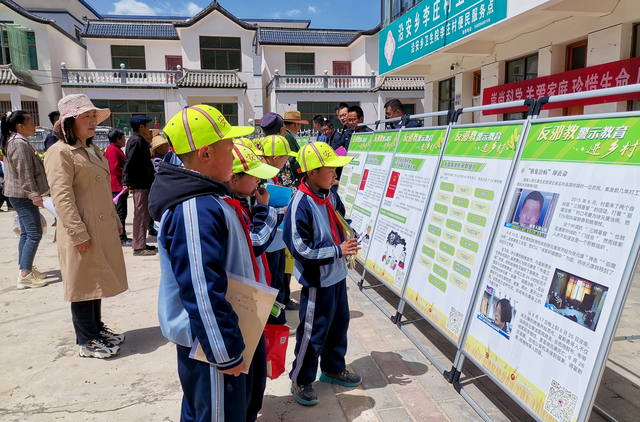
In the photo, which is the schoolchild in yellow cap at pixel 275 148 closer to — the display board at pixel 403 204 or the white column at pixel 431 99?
the display board at pixel 403 204

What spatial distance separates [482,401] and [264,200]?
5.93 feet

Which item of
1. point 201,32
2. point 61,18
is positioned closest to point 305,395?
point 201,32

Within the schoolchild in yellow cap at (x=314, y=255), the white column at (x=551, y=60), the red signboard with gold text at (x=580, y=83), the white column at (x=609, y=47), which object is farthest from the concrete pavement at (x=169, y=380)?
the white column at (x=551, y=60)

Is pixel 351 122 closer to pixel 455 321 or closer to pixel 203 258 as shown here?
pixel 455 321

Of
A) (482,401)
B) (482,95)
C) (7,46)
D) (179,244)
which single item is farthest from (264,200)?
(7,46)

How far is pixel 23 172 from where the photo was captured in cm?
449

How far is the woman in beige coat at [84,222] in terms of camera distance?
117 inches

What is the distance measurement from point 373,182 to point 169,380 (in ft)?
9.55

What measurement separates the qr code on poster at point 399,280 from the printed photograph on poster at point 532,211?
137 centimetres

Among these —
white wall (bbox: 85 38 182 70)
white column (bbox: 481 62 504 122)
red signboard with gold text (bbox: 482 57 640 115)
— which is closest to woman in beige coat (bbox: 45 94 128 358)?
red signboard with gold text (bbox: 482 57 640 115)

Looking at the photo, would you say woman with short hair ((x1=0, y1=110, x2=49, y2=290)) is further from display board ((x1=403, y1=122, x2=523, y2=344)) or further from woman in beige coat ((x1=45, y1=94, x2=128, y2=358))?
display board ((x1=403, y1=122, x2=523, y2=344))

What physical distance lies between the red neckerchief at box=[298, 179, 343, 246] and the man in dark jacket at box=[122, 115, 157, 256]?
4.08 m

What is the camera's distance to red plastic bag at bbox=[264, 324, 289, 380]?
2184 mm

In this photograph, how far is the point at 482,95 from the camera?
369 inches
